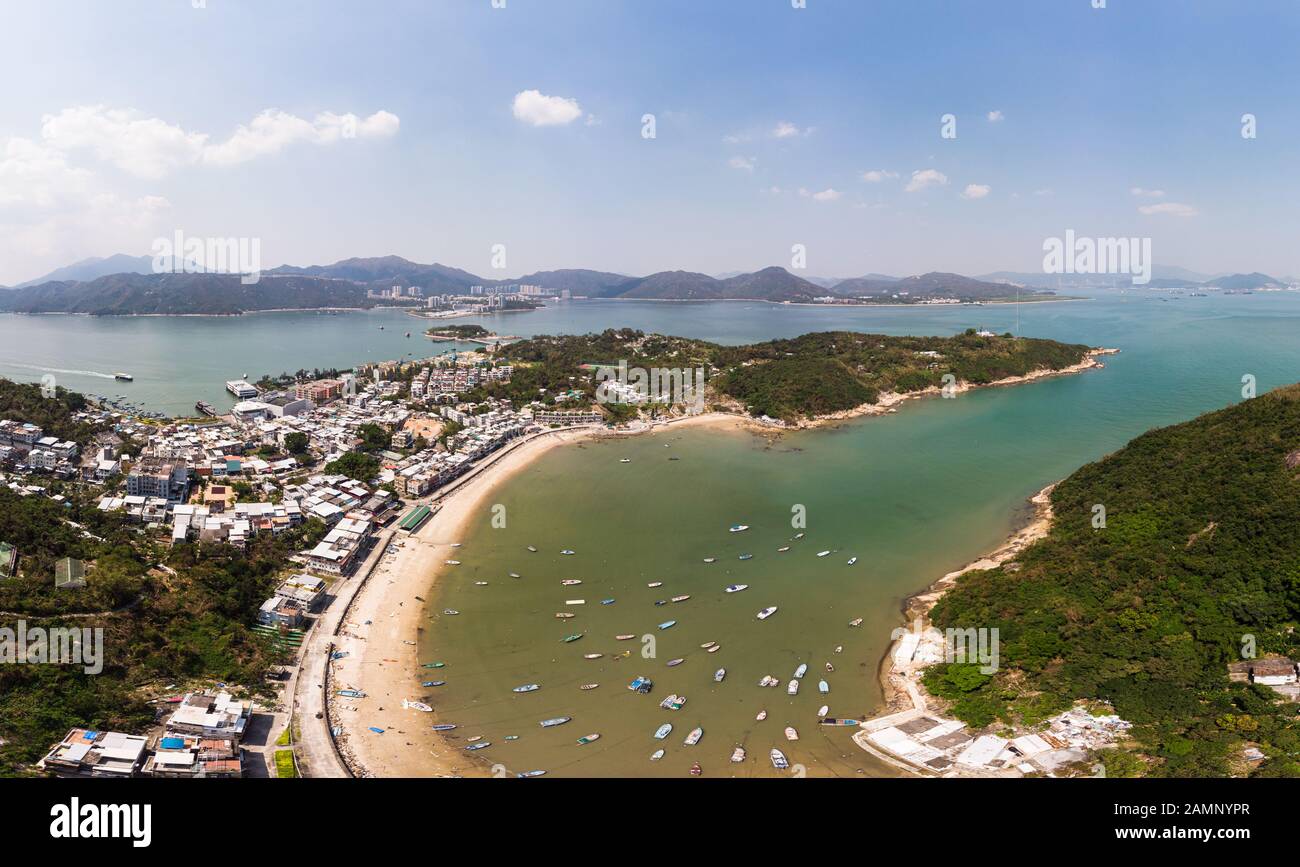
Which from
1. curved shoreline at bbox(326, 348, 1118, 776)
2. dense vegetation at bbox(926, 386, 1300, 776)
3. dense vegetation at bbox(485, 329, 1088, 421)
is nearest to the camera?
dense vegetation at bbox(926, 386, 1300, 776)

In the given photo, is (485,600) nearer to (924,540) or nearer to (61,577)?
(61,577)

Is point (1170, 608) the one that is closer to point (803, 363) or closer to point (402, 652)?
point (402, 652)

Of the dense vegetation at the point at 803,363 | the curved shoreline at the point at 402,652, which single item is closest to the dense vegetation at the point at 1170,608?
the curved shoreline at the point at 402,652

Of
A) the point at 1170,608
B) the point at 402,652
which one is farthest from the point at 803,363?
the point at 402,652

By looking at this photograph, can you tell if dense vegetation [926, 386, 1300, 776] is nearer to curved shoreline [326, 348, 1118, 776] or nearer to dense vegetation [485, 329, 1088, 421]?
curved shoreline [326, 348, 1118, 776]

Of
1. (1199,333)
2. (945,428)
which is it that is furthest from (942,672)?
(1199,333)

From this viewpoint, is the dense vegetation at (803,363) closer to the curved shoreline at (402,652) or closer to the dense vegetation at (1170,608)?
the curved shoreline at (402,652)

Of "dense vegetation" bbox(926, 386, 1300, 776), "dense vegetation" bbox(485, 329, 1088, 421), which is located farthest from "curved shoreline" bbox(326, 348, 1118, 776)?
"dense vegetation" bbox(485, 329, 1088, 421)
